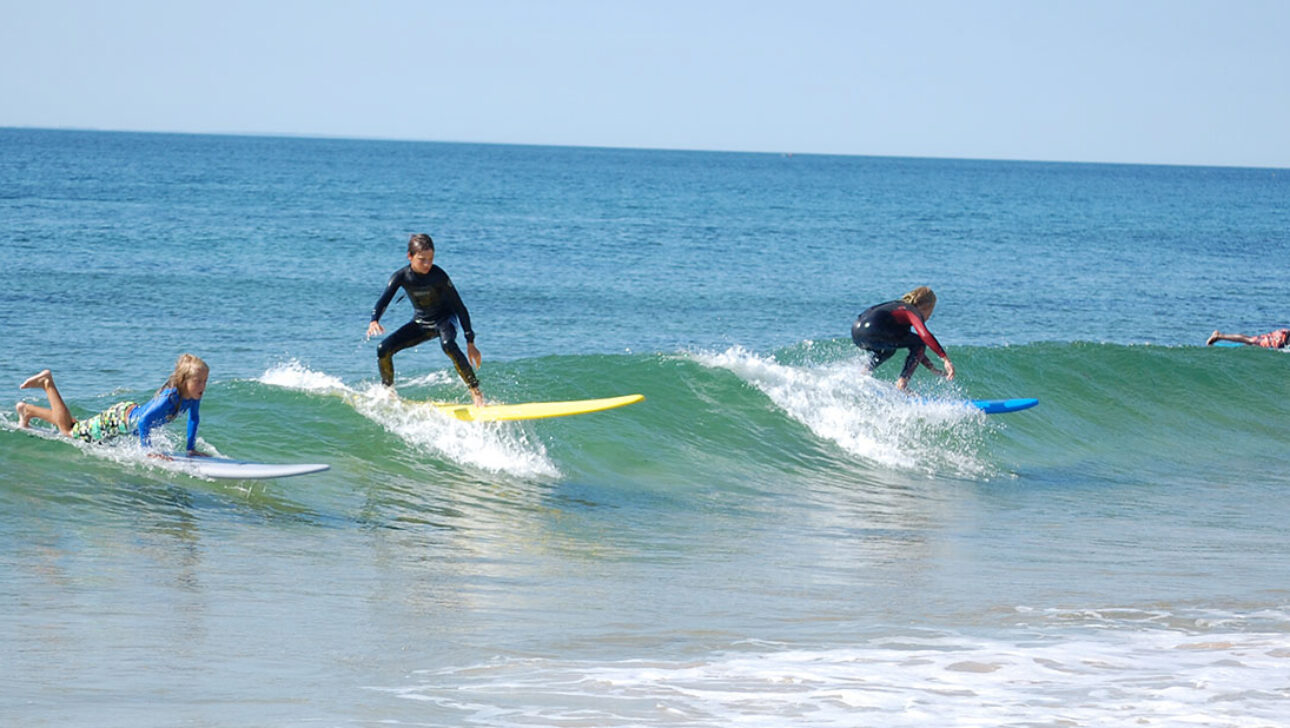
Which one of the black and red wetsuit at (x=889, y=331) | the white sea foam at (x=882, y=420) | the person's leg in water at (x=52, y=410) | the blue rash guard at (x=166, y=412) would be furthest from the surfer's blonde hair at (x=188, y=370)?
the white sea foam at (x=882, y=420)

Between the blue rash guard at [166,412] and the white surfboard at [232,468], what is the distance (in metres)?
0.47

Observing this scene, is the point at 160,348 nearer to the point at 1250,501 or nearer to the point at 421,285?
the point at 421,285

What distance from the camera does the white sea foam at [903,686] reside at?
5.68 metres

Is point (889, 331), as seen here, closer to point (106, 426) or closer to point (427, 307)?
point (427, 307)

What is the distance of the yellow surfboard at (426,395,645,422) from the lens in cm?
1133

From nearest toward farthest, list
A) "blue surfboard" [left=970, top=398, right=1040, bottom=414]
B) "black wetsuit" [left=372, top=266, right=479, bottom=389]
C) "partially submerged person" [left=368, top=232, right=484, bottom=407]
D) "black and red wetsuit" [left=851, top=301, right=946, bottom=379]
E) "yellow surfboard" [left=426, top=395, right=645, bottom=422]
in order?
"partially submerged person" [left=368, top=232, right=484, bottom=407] → "black wetsuit" [left=372, top=266, right=479, bottom=389] → "yellow surfboard" [left=426, top=395, right=645, bottom=422] → "black and red wetsuit" [left=851, top=301, right=946, bottom=379] → "blue surfboard" [left=970, top=398, right=1040, bottom=414]

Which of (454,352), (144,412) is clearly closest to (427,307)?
(454,352)

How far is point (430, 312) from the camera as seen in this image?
10.7 meters

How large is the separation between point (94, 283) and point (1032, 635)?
21858mm

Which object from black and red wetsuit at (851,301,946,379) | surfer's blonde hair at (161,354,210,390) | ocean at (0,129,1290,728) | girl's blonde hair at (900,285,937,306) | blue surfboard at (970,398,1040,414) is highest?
girl's blonde hair at (900,285,937,306)

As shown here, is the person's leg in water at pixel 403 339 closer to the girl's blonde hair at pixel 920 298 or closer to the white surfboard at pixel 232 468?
the white surfboard at pixel 232 468

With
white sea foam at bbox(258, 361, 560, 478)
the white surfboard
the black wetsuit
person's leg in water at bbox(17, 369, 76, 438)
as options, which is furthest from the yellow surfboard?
person's leg in water at bbox(17, 369, 76, 438)

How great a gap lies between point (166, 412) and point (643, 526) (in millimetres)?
3643

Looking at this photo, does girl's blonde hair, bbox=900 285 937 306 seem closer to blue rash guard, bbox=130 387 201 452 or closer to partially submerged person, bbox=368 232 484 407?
partially submerged person, bbox=368 232 484 407
